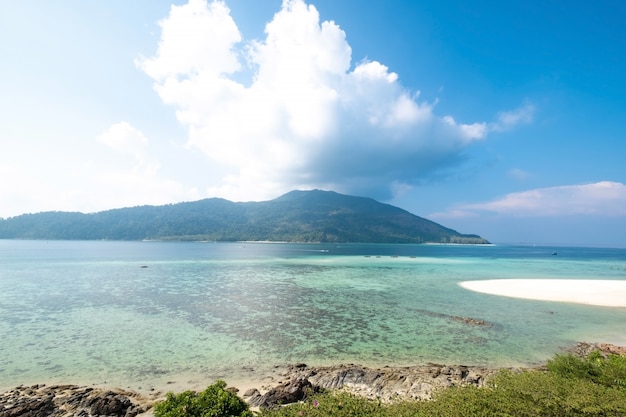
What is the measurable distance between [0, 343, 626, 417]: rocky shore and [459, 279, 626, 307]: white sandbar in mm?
34192

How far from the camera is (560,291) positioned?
46.9 m

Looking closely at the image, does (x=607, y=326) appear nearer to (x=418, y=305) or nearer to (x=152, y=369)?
(x=418, y=305)

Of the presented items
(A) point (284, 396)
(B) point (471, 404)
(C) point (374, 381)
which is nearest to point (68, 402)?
(A) point (284, 396)

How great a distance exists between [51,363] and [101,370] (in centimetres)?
397

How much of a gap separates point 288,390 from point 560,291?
53.1 m

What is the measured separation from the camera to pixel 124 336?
78.9ft

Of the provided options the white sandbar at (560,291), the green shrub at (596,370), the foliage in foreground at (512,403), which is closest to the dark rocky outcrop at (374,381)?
the foliage in foreground at (512,403)

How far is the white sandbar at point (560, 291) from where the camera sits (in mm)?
40656

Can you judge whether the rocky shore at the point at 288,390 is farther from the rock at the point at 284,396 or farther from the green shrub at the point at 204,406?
the green shrub at the point at 204,406

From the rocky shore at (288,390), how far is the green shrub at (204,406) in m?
3.89

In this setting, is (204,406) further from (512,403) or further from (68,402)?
(512,403)

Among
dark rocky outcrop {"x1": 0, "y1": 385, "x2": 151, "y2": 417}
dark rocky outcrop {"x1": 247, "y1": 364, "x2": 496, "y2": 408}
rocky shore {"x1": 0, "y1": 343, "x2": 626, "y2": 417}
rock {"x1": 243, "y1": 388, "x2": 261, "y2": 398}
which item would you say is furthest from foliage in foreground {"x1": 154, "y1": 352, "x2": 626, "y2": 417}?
dark rocky outcrop {"x1": 0, "y1": 385, "x2": 151, "y2": 417}

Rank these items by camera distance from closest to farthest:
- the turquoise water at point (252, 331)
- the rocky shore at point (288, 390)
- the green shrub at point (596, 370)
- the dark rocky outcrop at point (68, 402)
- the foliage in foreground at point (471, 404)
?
the foliage in foreground at point (471, 404), the green shrub at point (596, 370), the dark rocky outcrop at point (68, 402), the rocky shore at point (288, 390), the turquoise water at point (252, 331)

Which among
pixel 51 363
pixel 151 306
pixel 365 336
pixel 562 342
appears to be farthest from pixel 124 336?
pixel 562 342
